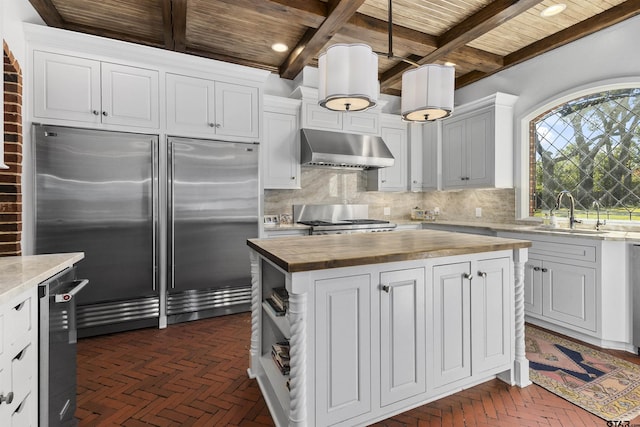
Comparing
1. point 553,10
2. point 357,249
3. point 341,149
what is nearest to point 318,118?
point 341,149

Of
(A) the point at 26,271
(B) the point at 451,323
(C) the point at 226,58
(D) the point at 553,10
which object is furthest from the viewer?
(C) the point at 226,58

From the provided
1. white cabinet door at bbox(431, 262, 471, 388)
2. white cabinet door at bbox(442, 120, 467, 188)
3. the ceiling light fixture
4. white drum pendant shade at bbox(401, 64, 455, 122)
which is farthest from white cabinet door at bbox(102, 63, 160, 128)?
white cabinet door at bbox(442, 120, 467, 188)

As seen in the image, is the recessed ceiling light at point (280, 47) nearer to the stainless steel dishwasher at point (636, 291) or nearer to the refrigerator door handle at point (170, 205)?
the refrigerator door handle at point (170, 205)

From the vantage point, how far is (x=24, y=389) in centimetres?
123

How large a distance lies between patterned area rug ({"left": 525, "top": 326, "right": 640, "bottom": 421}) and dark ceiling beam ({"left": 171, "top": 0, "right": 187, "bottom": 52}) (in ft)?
13.0

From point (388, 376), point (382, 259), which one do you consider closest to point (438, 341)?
point (388, 376)

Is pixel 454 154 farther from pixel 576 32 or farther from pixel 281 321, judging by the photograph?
pixel 281 321

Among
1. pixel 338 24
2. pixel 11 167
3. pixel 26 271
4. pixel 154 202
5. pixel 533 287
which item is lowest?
pixel 533 287

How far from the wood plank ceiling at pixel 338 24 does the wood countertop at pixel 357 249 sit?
148 centimetres

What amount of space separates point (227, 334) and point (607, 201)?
402 centimetres

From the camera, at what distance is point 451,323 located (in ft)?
6.31

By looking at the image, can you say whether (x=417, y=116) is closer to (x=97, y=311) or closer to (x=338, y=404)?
(x=338, y=404)

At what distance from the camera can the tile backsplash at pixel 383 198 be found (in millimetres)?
4352

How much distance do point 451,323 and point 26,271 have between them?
7.07ft
